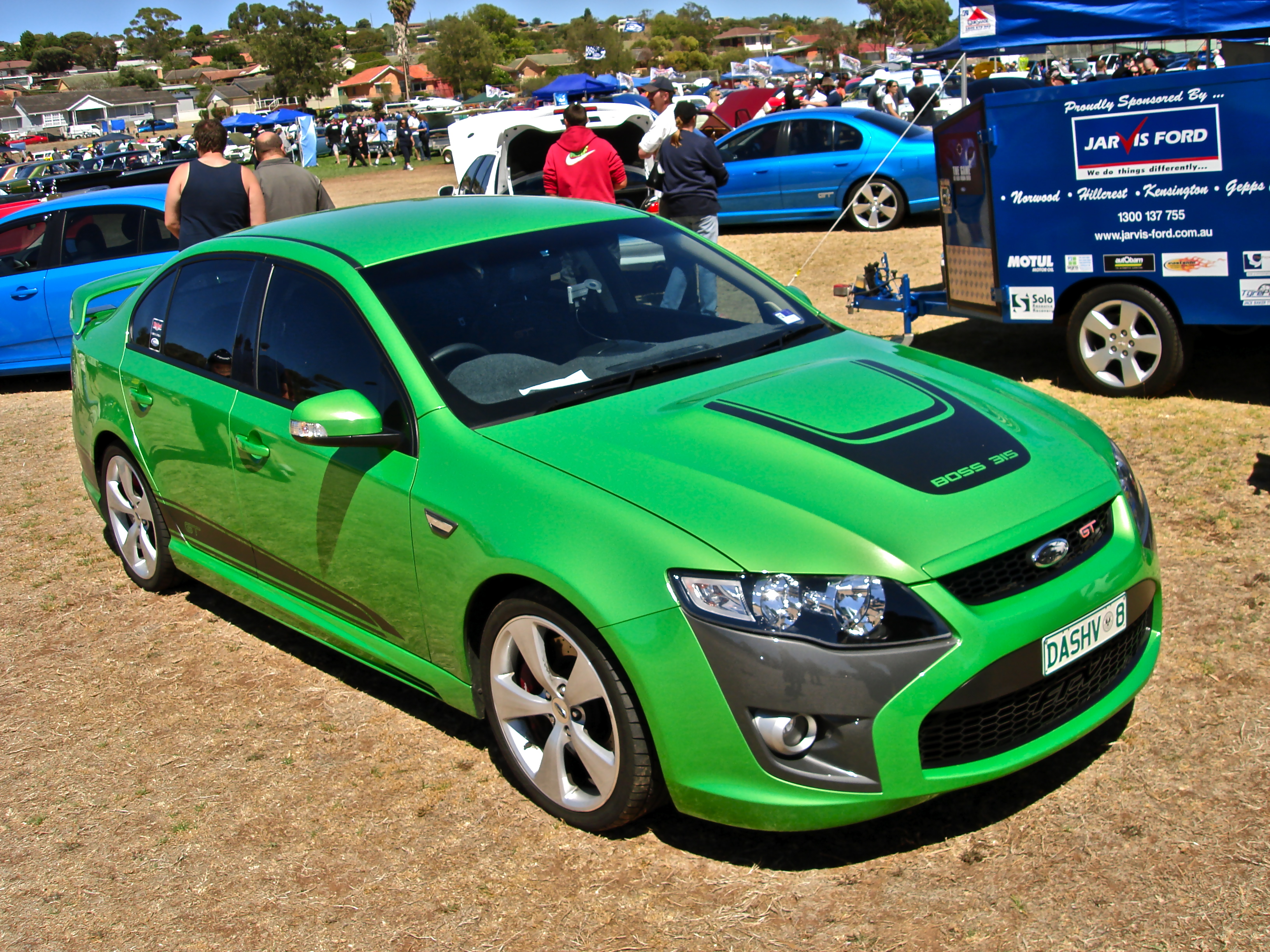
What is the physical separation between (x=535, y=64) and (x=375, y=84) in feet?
67.9

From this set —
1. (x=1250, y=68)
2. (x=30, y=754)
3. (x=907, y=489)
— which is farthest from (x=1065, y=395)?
(x=30, y=754)

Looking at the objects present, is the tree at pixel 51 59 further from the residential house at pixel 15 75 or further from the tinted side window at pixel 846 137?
the tinted side window at pixel 846 137

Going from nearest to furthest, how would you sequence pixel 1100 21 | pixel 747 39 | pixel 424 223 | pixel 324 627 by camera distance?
1. pixel 324 627
2. pixel 424 223
3. pixel 1100 21
4. pixel 747 39

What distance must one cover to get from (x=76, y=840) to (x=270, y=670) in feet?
3.81

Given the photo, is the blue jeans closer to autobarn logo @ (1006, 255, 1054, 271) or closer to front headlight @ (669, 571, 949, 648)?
front headlight @ (669, 571, 949, 648)

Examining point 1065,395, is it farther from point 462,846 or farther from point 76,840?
point 76,840

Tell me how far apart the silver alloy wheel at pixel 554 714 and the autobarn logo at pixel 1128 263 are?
4.94 meters

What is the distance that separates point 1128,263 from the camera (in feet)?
21.9

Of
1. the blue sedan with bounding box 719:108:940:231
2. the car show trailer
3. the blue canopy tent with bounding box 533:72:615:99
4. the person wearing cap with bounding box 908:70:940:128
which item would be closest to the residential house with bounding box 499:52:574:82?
the blue canopy tent with bounding box 533:72:615:99

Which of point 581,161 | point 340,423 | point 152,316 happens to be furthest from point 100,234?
point 340,423

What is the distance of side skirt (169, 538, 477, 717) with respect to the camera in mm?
3596

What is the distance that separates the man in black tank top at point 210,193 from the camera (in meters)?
8.06

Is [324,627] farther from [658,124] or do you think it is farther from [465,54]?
[465,54]

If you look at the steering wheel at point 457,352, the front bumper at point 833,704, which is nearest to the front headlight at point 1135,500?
the front bumper at point 833,704
